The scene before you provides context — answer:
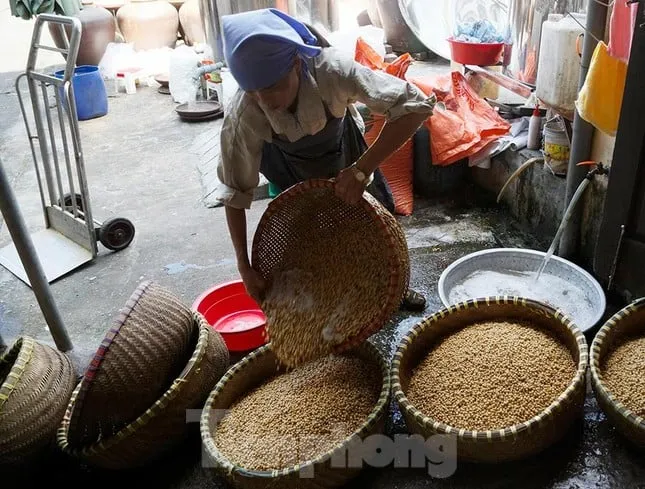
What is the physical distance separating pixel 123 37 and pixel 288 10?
3750 millimetres

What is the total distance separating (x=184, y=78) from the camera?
21.1 feet

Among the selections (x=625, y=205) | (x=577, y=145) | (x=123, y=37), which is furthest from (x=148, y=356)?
(x=123, y=37)

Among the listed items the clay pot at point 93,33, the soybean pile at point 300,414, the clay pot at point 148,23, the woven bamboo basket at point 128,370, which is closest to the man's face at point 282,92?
the woven bamboo basket at point 128,370

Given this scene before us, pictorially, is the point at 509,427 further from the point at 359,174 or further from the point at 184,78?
the point at 184,78

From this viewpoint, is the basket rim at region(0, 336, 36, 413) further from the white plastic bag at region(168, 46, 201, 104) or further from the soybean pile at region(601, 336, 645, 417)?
the white plastic bag at region(168, 46, 201, 104)

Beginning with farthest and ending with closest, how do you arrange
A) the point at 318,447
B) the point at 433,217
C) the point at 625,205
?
1. the point at 433,217
2. the point at 625,205
3. the point at 318,447

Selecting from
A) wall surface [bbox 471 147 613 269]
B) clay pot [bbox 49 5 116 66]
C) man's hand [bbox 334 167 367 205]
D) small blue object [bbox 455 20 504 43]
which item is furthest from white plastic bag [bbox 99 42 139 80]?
man's hand [bbox 334 167 367 205]

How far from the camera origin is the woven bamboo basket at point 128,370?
1938mm

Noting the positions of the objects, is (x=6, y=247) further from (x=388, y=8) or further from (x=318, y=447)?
(x=388, y=8)

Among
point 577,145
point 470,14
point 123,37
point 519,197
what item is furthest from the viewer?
point 123,37

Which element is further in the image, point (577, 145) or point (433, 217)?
point (433, 217)

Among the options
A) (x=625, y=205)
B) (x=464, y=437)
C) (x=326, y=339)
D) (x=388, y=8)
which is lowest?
(x=464, y=437)

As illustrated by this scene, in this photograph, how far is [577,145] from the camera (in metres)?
2.65

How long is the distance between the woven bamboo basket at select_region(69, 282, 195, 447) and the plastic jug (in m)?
→ 2.08
